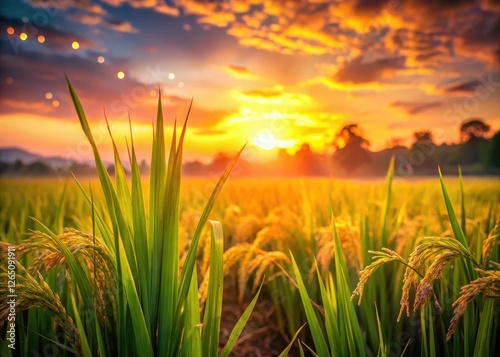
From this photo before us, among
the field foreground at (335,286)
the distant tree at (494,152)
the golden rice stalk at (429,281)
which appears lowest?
the field foreground at (335,286)

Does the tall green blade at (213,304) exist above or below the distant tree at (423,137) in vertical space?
below

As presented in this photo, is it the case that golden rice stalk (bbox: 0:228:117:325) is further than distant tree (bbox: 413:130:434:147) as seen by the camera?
No

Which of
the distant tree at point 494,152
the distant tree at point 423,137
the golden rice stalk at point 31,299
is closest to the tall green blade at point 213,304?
the golden rice stalk at point 31,299

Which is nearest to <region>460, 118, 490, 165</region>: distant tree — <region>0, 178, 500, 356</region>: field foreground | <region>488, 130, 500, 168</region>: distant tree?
<region>488, 130, 500, 168</region>: distant tree

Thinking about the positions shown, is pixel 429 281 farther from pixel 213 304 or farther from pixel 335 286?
pixel 335 286

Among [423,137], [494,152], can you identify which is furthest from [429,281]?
[494,152]

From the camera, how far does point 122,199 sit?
1.57 metres

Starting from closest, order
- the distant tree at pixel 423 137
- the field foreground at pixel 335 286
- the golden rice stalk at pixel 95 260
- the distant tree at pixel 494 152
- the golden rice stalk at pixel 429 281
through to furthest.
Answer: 1. the golden rice stalk at pixel 429 281
2. the golden rice stalk at pixel 95 260
3. the field foreground at pixel 335 286
4. the distant tree at pixel 423 137
5. the distant tree at pixel 494 152

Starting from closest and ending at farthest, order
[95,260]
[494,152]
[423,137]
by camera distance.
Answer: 1. [95,260]
2. [423,137]
3. [494,152]

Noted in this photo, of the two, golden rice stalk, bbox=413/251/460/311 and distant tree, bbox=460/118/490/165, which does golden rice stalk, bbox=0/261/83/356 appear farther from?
distant tree, bbox=460/118/490/165

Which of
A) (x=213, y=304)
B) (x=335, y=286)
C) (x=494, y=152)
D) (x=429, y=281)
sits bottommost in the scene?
(x=335, y=286)

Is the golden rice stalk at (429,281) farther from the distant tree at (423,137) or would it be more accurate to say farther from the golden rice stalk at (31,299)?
the distant tree at (423,137)

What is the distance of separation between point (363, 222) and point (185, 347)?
4.92 feet

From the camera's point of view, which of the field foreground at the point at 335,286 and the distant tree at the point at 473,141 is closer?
the field foreground at the point at 335,286
